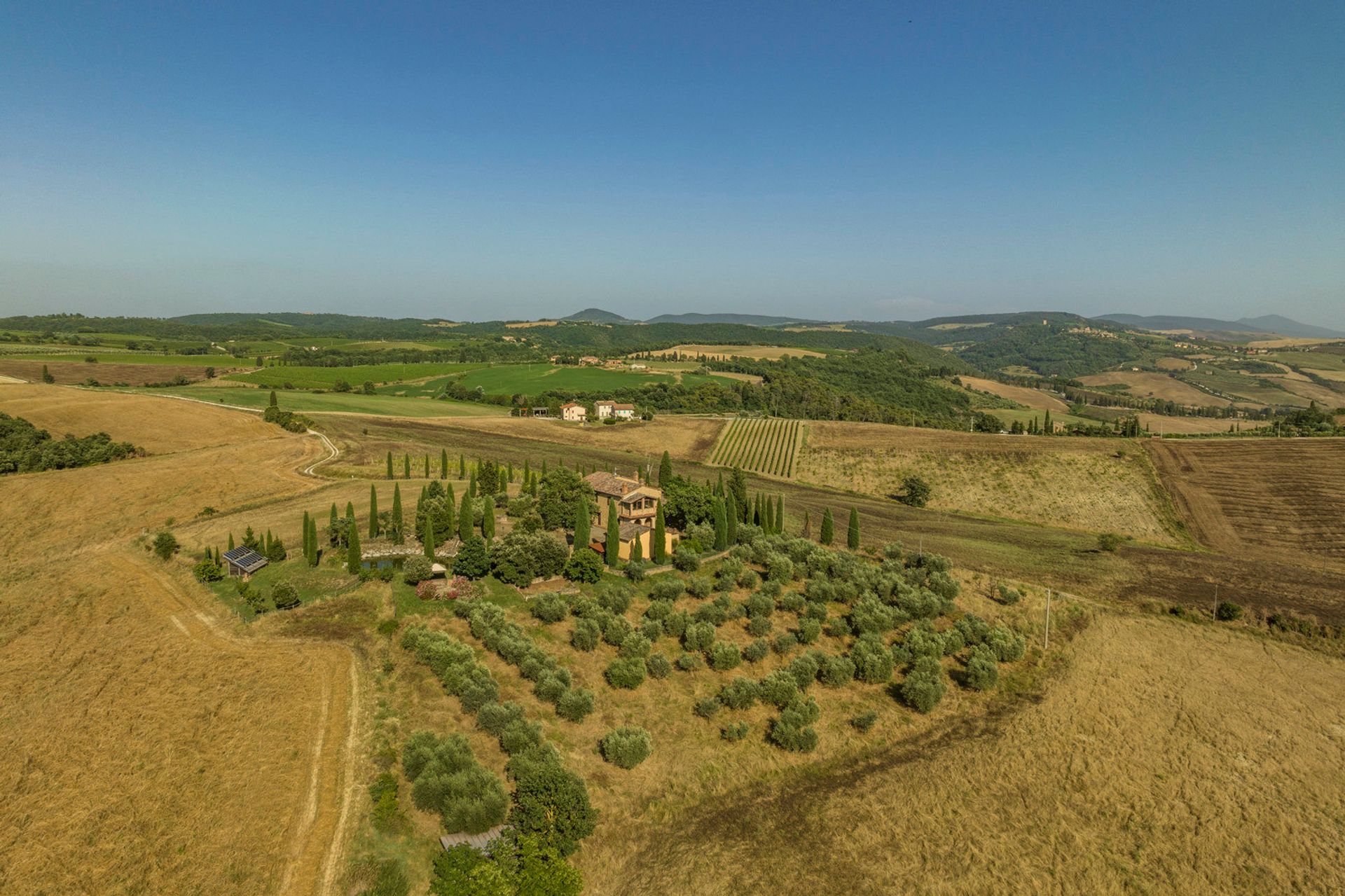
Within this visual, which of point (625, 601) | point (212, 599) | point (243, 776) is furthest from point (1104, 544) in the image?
point (212, 599)

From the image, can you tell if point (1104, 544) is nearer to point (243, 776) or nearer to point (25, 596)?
point (243, 776)

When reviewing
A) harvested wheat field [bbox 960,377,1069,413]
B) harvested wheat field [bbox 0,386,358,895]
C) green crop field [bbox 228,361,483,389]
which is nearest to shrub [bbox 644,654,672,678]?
harvested wheat field [bbox 0,386,358,895]

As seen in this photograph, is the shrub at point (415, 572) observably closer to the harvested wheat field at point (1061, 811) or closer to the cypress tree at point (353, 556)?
the cypress tree at point (353, 556)

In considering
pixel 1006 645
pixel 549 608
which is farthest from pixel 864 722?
pixel 549 608

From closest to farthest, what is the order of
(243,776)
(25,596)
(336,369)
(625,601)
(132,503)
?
1. (243,776)
2. (25,596)
3. (625,601)
4. (132,503)
5. (336,369)

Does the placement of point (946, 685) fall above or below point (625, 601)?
below
